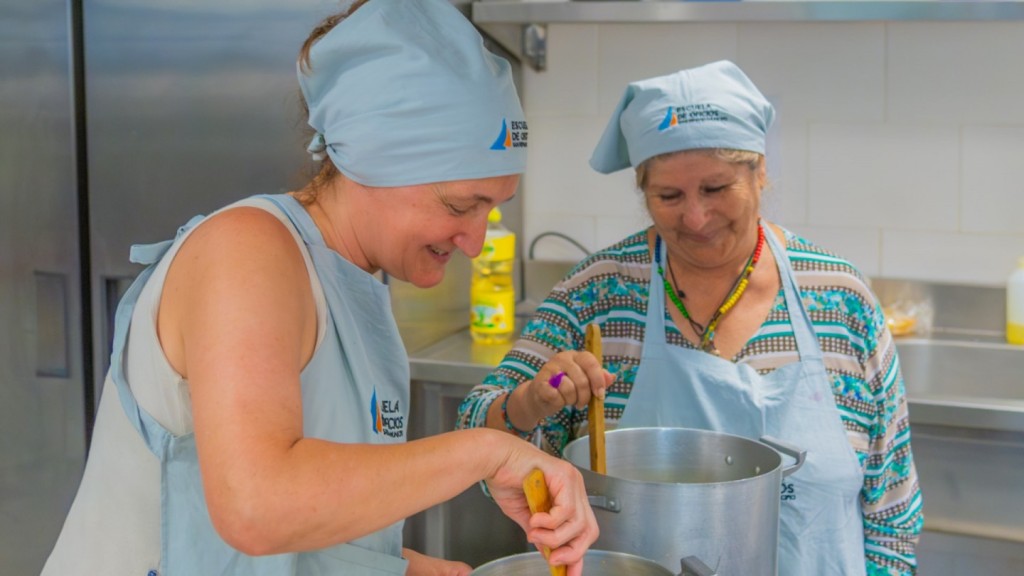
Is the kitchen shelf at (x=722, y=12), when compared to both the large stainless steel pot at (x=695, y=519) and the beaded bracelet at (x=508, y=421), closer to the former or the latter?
the beaded bracelet at (x=508, y=421)

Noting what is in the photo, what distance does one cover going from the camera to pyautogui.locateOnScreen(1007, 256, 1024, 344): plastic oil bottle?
2258 millimetres

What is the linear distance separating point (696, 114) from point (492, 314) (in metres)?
0.96

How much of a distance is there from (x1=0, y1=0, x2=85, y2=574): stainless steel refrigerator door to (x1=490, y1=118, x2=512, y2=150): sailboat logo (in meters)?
0.94

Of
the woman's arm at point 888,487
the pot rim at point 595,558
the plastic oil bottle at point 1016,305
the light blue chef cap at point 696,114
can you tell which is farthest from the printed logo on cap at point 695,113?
the plastic oil bottle at point 1016,305

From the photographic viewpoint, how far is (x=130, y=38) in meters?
1.70

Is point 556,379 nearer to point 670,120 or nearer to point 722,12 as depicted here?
point 670,120

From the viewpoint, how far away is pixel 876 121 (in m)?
2.40

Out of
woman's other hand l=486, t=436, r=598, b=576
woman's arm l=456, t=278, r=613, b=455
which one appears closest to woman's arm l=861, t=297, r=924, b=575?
woman's arm l=456, t=278, r=613, b=455

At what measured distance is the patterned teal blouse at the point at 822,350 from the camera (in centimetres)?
151

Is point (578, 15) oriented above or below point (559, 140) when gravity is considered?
above

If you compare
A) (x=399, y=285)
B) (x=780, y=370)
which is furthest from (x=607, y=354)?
(x=399, y=285)

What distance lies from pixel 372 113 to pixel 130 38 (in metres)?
0.93

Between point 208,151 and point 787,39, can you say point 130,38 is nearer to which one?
point 208,151

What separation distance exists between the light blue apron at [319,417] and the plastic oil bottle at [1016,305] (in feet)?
5.48
